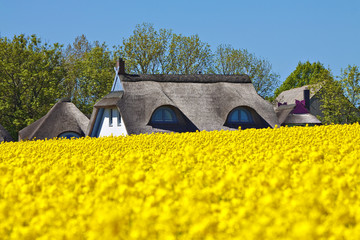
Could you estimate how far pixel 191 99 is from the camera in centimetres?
3488

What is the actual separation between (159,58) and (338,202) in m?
49.5

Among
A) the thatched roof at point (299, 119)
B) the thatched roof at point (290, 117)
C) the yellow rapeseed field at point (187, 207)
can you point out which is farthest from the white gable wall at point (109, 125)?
the yellow rapeseed field at point (187, 207)

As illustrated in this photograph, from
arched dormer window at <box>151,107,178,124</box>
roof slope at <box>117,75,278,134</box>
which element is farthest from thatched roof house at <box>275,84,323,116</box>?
arched dormer window at <box>151,107,178,124</box>

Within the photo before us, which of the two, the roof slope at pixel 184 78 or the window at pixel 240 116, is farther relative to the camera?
the roof slope at pixel 184 78

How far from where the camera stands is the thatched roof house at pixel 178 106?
32562 millimetres

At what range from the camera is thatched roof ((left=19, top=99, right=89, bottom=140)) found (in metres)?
36.3

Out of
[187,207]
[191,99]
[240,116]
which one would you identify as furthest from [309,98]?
[187,207]

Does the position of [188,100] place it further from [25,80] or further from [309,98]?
[309,98]

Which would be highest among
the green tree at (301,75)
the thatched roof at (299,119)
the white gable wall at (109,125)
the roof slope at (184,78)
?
the green tree at (301,75)

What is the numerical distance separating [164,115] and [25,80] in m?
16.1

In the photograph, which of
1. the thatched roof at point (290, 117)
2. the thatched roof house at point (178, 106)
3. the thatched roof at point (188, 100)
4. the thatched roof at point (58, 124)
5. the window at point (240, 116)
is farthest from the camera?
the thatched roof at point (290, 117)

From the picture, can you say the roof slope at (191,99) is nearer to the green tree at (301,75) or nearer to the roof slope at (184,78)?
the roof slope at (184,78)

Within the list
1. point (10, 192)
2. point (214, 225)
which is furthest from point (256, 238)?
point (10, 192)

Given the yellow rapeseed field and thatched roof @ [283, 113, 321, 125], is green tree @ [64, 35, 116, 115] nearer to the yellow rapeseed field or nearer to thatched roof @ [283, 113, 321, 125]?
thatched roof @ [283, 113, 321, 125]
